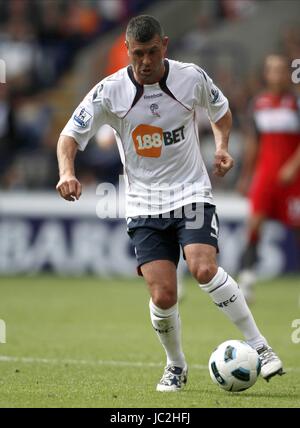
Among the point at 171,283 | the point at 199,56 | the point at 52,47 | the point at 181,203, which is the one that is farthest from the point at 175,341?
the point at 52,47

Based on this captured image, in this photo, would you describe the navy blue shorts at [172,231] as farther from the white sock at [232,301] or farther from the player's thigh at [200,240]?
the white sock at [232,301]

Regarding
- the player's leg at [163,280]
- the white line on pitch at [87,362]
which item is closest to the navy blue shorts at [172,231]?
the player's leg at [163,280]

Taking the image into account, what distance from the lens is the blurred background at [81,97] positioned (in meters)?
15.4

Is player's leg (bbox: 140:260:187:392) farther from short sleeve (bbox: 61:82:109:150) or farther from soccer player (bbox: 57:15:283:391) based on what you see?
short sleeve (bbox: 61:82:109:150)

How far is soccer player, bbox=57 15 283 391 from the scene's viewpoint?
635 cm

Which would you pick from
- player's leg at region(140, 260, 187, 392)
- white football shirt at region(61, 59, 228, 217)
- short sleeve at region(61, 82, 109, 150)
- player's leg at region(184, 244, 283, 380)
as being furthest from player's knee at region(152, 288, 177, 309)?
short sleeve at region(61, 82, 109, 150)

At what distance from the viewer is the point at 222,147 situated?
21.5 ft

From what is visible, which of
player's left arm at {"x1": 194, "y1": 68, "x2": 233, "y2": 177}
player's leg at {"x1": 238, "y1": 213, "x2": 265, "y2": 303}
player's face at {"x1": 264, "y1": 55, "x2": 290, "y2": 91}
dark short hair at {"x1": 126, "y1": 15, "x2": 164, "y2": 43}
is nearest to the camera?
dark short hair at {"x1": 126, "y1": 15, "x2": 164, "y2": 43}

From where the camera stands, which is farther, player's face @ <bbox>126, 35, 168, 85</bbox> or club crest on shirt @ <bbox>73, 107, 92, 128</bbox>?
club crest on shirt @ <bbox>73, 107, 92, 128</bbox>

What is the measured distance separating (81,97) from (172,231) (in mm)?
13466

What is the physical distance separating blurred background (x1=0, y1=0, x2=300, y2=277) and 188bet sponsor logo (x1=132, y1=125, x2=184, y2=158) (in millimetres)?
8671

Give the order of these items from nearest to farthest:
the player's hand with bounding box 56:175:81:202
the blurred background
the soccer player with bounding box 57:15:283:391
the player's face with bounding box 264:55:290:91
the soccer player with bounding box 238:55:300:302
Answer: the player's hand with bounding box 56:175:81:202 < the soccer player with bounding box 57:15:283:391 < the player's face with bounding box 264:55:290:91 < the soccer player with bounding box 238:55:300:302 < the blurred background

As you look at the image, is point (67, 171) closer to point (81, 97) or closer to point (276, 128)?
point (276, 128)

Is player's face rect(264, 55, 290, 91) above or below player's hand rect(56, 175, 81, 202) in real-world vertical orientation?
above
